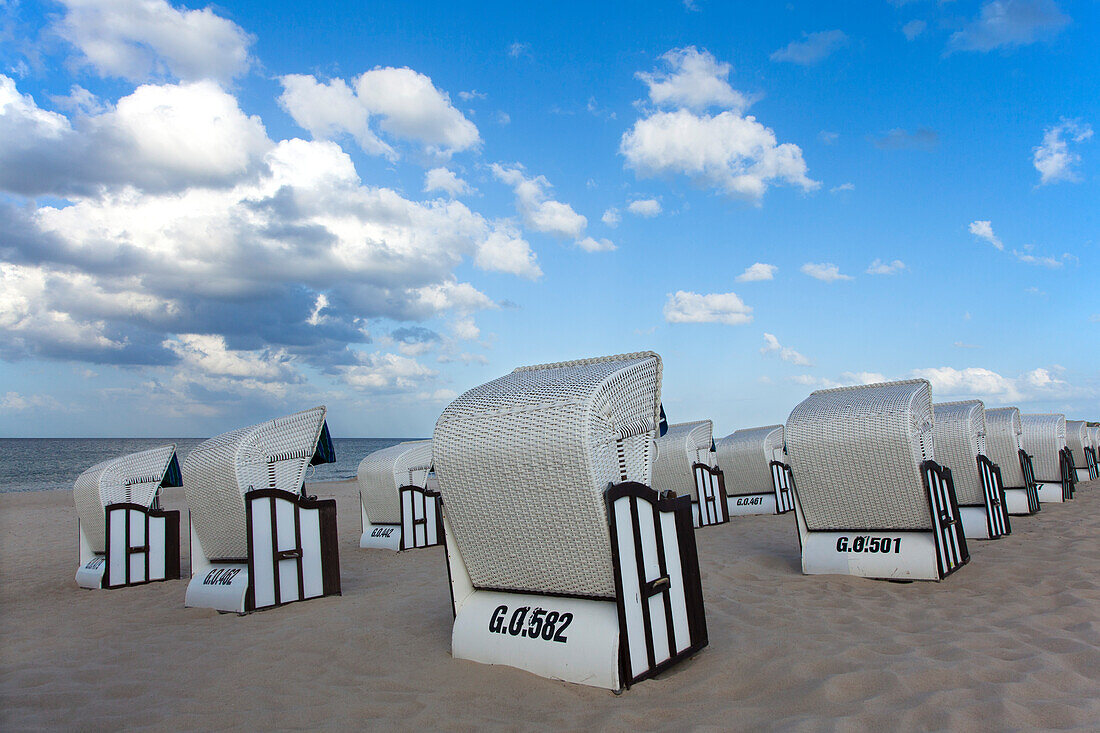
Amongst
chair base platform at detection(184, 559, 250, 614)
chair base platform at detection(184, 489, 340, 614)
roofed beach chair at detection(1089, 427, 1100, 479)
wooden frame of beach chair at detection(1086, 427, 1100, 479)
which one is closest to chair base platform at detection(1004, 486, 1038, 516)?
chair base platform at detection(184, 489, 340, 614)

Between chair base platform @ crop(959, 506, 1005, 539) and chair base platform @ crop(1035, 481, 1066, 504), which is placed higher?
chair base platform @ crop(959, 506, 1005, 539)

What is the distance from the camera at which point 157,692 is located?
391cm

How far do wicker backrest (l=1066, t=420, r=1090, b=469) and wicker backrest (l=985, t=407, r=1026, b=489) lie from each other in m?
9.88

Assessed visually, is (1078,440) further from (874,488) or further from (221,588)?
(221,588)

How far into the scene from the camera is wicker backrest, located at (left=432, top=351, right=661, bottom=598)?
3.75m

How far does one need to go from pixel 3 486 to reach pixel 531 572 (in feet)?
139

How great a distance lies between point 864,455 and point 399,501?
7584 mm

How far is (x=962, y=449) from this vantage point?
906cm

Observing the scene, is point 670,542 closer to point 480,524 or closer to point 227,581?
point 480,524

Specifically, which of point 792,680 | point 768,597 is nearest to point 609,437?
point 792,680

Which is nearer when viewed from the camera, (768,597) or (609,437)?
(609,437)

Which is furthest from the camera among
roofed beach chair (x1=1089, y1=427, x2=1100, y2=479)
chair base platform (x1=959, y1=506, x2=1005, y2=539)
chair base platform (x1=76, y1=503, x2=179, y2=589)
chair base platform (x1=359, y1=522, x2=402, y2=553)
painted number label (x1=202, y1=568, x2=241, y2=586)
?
roofed beach chair (x1=1089, y1=427, x2=1100, y2=479)

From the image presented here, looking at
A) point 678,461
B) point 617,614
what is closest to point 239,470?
point 617,614

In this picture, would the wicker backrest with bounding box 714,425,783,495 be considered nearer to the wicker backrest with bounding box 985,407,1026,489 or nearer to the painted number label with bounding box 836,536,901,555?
the wicker backrest with bounding box 985,407,1026,489
